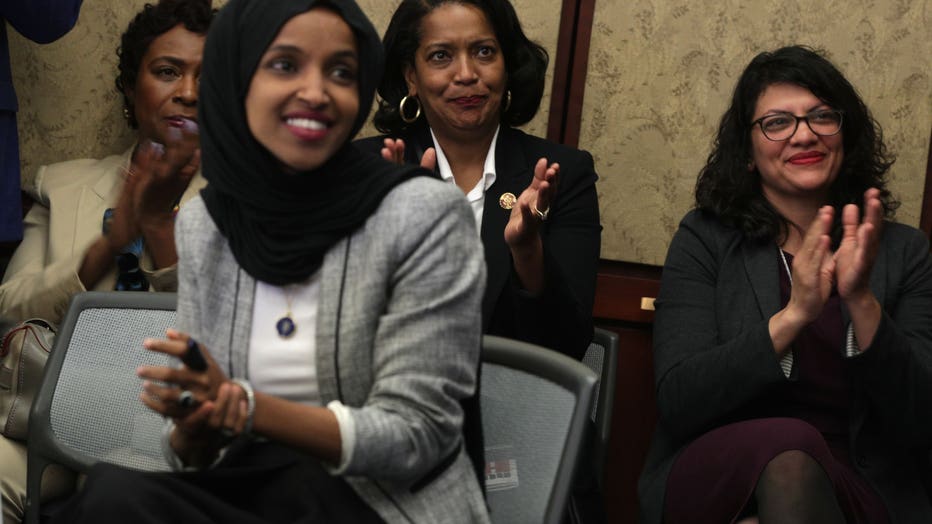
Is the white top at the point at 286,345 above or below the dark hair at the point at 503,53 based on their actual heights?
below

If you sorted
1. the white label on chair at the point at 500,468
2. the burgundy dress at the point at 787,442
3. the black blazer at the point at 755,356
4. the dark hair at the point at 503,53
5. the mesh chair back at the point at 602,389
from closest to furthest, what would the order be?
the white label on chair at the point at 500,468
the burgundy dress at the point at 787,442
the black blazer at the point at 755,356
the mesh chair back at the point at 602,389
the dark hair at the point at 503,53

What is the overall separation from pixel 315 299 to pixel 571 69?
1.67m

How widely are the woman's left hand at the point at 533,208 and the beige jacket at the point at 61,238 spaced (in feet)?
2.43

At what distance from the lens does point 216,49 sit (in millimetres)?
1681

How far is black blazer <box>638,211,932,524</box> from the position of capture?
2297 mm

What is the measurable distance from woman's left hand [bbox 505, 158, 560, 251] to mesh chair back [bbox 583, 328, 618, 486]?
1.06 feet

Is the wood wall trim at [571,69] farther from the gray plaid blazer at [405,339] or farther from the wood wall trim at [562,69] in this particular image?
Result: the gray plaid blazer at [405,339]

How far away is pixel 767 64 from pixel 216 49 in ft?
4.86

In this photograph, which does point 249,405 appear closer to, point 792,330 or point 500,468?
point 500,468

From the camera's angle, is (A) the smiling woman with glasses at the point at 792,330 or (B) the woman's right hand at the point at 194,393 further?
(A) the smiling woman with glasses at the point at 792,330

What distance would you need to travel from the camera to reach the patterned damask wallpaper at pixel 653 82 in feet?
10.1

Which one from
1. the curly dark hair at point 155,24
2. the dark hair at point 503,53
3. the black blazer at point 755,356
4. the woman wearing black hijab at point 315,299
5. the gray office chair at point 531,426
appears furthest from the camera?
the curly dark hair at point 155,24

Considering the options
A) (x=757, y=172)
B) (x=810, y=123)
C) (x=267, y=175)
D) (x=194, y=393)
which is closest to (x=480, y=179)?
(x=757, y=172)

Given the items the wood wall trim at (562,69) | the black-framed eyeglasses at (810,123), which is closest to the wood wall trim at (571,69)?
the wood wall trim at (562,69)
